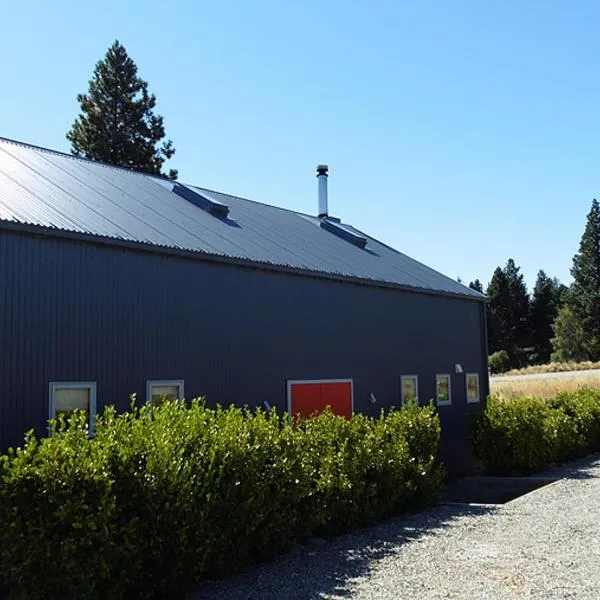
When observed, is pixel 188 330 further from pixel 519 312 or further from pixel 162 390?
pixel 519 312

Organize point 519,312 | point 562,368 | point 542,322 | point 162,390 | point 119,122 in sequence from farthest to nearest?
point 542,322, point 519,312, point 562,368, point 119,122, point 162,390

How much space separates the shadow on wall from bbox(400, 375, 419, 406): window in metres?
5.38

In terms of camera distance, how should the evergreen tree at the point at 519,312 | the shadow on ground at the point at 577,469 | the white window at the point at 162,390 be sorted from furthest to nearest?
the evergreen tree at the point at 519,312, the shadow on ground at the point at 577,469, the white window at the point at 162,390

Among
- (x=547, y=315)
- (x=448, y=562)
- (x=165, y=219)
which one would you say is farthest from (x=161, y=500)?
(x=547, y=315)

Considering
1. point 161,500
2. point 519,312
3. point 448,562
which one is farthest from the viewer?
point 519,312

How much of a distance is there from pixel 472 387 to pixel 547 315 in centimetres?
5448

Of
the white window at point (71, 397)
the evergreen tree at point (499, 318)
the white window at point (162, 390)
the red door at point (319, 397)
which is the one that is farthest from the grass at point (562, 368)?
the white window at point (71, 397)

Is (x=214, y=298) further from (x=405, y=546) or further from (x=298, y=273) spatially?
(x=405, y=546)

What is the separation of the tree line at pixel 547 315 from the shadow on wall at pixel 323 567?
51.6 m

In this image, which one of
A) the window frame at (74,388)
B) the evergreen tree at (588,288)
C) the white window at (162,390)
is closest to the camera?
the window frame at (74,388)

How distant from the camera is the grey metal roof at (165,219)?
8.70 m

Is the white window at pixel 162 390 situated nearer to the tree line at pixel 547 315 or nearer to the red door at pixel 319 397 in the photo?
the red door at pixel 319 397

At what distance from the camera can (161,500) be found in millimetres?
5406

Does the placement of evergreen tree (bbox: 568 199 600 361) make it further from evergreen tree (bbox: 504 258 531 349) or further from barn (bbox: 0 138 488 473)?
barn (bbox: 0 138 488 473)
